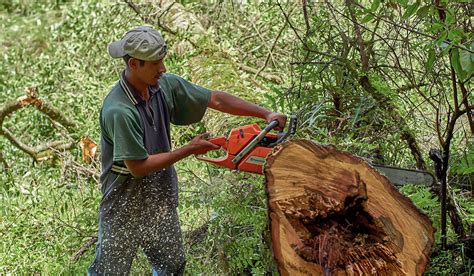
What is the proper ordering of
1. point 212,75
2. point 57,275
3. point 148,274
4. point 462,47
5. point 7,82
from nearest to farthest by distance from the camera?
1. point 462,47
2. point 148,274
3. point 57,275
4. point 212,75
5. point 7,82

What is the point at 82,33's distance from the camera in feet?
28.5

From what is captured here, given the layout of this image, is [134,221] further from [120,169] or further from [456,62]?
[456,62]

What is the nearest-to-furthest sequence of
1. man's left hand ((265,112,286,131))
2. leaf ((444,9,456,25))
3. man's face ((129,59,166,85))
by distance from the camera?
leaf ((444,9,456,25))
man's face ((129,59,166,85))
man's left hand ((265,112,286,131))

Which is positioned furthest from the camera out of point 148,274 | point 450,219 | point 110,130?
point 148,274

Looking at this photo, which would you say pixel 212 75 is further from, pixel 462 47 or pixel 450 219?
pixel 462 47

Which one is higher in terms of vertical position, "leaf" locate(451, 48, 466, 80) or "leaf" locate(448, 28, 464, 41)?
"leaf" locate(448, 28, 464, 41)

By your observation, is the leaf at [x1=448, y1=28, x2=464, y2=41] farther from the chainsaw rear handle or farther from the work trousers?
the work trousers

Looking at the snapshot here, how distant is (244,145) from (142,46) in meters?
0.67

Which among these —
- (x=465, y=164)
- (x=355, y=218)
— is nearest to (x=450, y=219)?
(x=465, y=164)

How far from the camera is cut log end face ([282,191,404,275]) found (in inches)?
134

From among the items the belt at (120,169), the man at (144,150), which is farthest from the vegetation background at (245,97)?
the belt at (120,169)

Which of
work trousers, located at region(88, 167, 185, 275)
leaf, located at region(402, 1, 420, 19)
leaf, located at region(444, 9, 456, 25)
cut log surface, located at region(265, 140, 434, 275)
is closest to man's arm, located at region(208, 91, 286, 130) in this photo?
work trousers, located at region(88, 167, 185, 275)

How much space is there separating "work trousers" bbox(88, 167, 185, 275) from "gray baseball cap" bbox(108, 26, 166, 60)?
24.4 inches

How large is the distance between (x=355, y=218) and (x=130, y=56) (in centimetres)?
131
